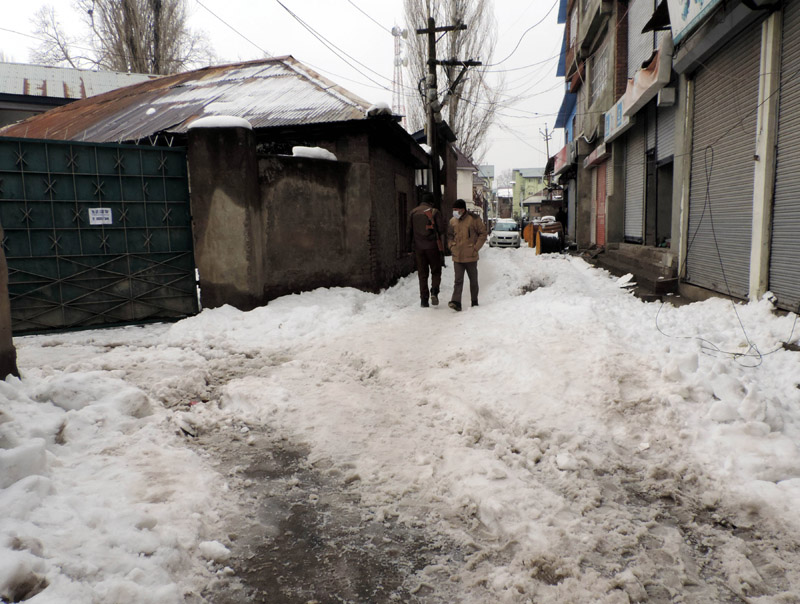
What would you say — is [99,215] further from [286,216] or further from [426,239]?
[426,239]

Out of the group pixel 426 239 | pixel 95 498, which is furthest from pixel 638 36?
pixel 95 498

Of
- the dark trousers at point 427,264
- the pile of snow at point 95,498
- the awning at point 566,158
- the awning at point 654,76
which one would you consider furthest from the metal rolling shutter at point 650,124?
the pile of snow at point 95,498

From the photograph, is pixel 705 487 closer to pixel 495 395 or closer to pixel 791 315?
pixel 495 395

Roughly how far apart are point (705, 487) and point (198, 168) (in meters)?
7.35

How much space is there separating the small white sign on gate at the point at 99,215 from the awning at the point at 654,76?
9.85 meters

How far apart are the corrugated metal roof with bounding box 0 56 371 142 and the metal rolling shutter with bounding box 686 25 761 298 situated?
5.82 m

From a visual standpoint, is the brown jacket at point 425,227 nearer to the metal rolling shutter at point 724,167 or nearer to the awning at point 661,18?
the metal rolling shutter at point 724,167

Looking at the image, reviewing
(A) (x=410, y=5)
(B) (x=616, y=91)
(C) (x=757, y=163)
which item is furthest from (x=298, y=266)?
(A) (x=410, y=5)

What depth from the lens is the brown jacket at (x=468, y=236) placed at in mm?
8492

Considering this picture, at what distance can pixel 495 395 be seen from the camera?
4.59 m

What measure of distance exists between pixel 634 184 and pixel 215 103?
11229 millimetres

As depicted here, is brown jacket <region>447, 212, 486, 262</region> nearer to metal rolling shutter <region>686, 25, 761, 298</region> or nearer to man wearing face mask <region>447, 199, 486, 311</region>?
man wearing face mask <region>447, 199, 486, 311</region>

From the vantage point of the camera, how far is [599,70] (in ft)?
62.1

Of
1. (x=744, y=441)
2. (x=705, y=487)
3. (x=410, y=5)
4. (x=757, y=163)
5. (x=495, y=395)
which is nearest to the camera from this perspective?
(x=705, y=487)
